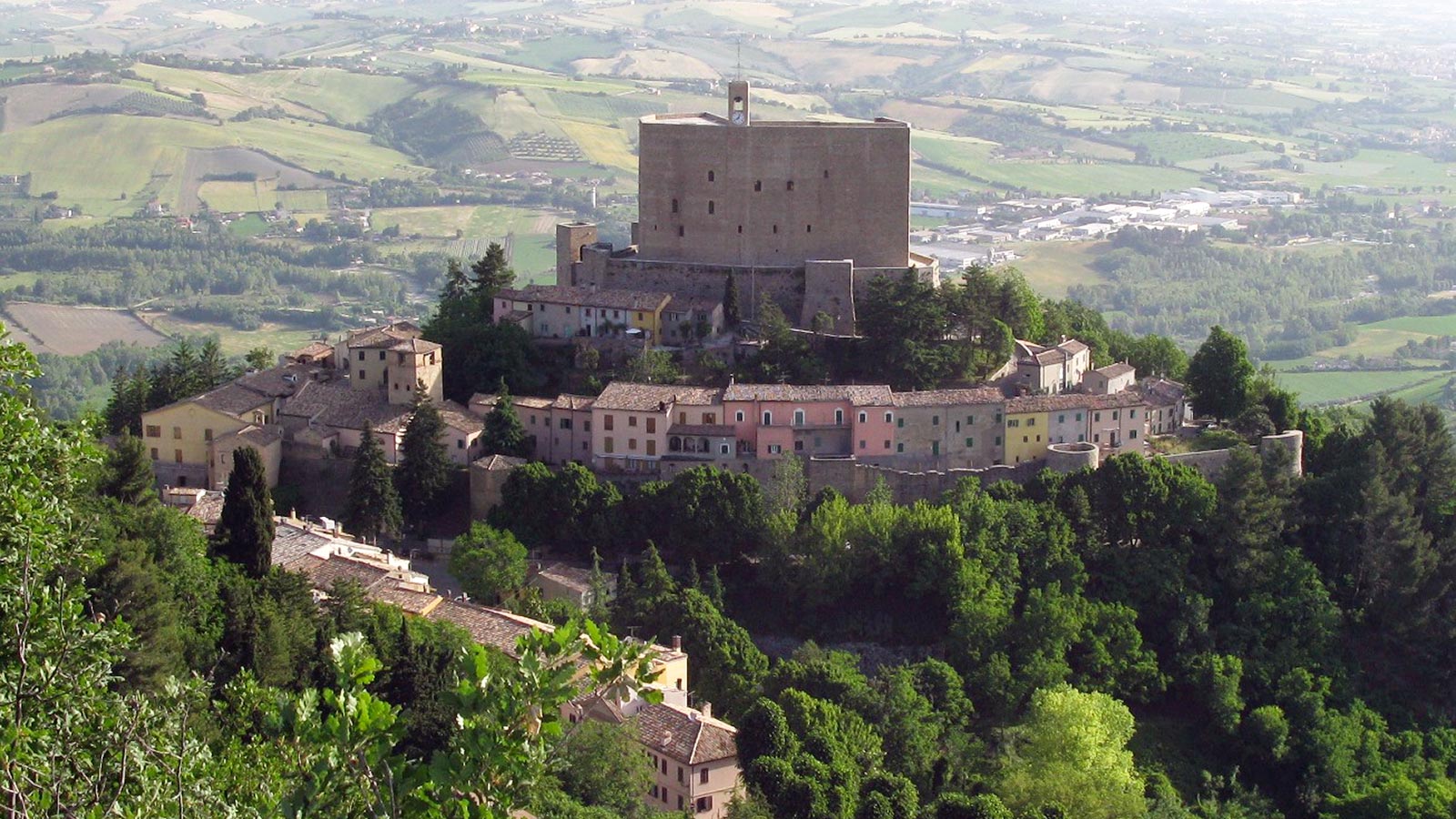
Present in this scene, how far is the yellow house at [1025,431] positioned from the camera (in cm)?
4325

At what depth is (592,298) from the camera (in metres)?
46.7

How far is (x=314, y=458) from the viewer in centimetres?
4384

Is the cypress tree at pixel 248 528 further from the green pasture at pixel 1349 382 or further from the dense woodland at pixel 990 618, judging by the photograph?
the green pasture at pixel 1349 382

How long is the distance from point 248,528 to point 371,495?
5960 millimetres

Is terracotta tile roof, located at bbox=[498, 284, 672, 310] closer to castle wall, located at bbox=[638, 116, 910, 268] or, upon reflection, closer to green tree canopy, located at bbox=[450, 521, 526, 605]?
castle wall, located at bbox=[638, 116, 910, 268]

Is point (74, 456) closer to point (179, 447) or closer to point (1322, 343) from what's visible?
point (179, 447)

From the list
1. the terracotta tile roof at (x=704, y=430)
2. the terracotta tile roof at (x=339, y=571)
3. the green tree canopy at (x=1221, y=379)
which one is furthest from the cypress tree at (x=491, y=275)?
the green tree canopy at (x=1221, y=379)

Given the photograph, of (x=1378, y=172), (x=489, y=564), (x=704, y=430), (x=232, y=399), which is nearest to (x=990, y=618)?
(x=704, y=430)

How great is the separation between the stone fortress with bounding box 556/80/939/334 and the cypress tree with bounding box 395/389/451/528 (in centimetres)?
711

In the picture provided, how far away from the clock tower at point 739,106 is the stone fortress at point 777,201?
0.04 meters

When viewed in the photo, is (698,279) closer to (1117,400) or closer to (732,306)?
(732,306)

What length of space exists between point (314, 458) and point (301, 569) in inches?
289

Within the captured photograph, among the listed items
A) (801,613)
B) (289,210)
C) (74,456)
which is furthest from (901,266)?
(289,210)

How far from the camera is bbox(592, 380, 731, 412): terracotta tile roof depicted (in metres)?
42.5
